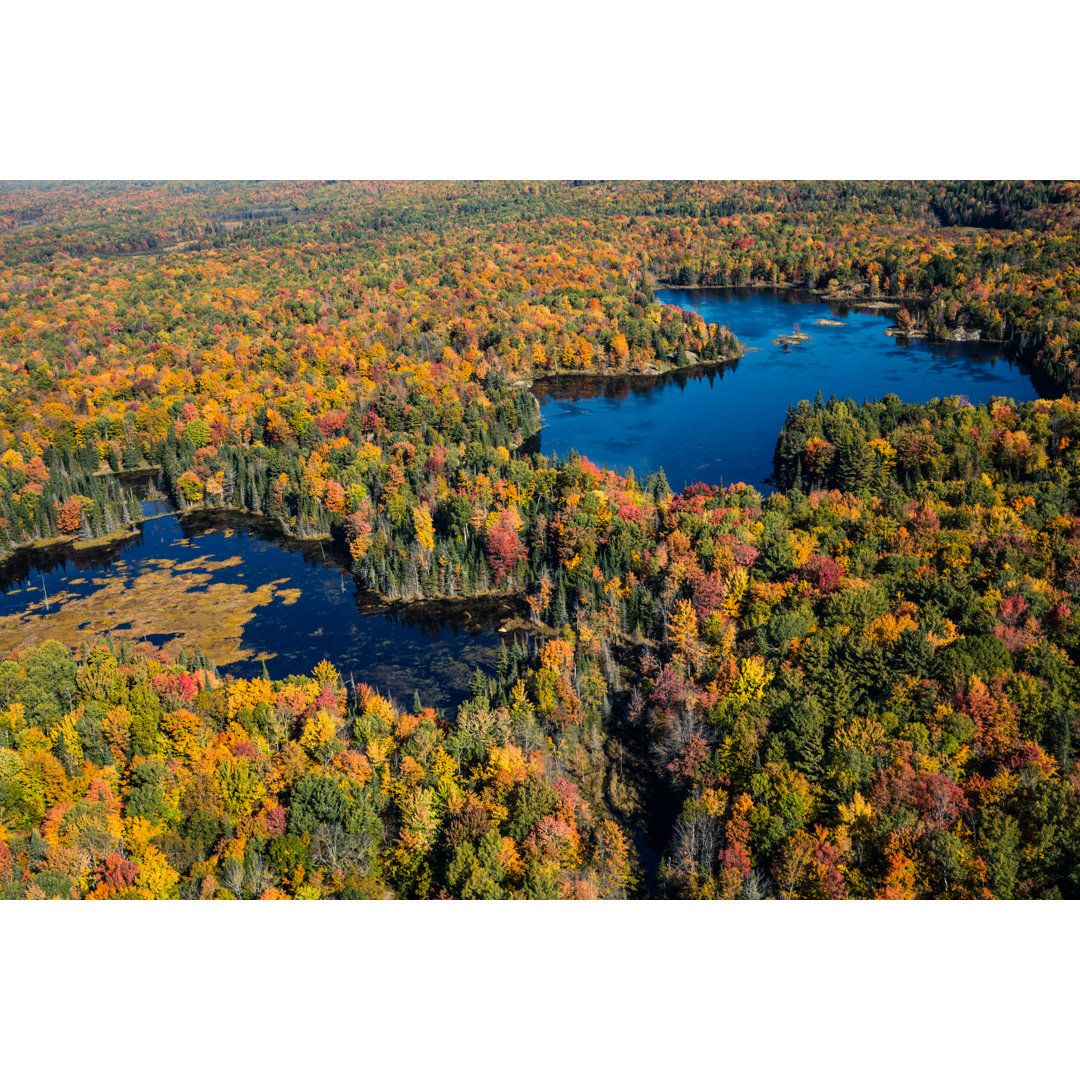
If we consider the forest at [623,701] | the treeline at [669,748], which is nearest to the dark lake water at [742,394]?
the forest at [623,701]

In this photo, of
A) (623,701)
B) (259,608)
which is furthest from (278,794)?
(259,608)

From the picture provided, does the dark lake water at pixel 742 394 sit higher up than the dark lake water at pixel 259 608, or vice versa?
the dark lake water at pixel 742 394

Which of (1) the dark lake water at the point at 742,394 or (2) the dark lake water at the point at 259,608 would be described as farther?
(1) the dark lake water at the point at 742,394

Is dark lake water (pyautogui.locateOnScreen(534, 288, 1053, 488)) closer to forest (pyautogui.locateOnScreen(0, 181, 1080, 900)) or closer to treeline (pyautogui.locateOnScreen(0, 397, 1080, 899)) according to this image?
forest (pyautogui.locateOnScreen(0, 181, 1080, 900))

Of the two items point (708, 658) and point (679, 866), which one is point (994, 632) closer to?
point (708, 658)

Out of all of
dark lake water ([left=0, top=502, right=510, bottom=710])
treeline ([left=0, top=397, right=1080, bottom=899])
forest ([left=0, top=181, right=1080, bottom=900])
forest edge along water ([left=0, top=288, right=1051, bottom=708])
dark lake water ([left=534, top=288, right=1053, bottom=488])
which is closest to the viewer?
treeline ([left=0, top=397, right=1080, bottom=899])

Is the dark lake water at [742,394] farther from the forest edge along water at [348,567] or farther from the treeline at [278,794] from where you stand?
the treeline at [278,794]

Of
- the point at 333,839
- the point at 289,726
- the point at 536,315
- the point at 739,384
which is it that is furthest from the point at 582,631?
the point at 536,315

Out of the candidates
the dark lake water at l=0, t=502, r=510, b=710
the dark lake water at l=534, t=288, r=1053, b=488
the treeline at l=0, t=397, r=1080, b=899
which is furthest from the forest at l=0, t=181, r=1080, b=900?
the dark lake water at l=534, t=288, r=1053, b=488
